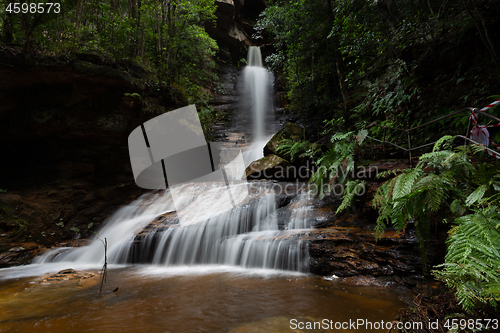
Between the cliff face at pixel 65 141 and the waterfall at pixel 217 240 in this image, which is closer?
the waterfall at pixel 217 240

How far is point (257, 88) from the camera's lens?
20219 millimetres

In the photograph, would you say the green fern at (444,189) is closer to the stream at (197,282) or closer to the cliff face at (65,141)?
the stream at (197,282)

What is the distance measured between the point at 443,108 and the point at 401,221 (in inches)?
155

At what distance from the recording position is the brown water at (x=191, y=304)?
2.46 m

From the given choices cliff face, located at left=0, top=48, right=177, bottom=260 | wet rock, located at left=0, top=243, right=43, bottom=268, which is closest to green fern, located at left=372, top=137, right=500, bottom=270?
wet rock, located at left=0, top=243, right=43, bottom=268

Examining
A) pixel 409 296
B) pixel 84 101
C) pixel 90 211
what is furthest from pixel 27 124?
pixel 409 296

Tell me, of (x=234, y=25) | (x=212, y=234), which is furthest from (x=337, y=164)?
(x=234, y=25)

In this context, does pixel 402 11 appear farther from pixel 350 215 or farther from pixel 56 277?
pixel 56 277

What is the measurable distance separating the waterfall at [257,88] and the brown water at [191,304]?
10.8 metres

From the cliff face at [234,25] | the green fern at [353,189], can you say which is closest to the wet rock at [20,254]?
the green fern at [353,189]

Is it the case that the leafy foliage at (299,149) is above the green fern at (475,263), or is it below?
above

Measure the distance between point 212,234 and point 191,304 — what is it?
268 cm

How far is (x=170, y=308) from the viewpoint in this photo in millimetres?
2844

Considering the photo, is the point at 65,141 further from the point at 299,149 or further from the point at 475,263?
the point at 475,263
